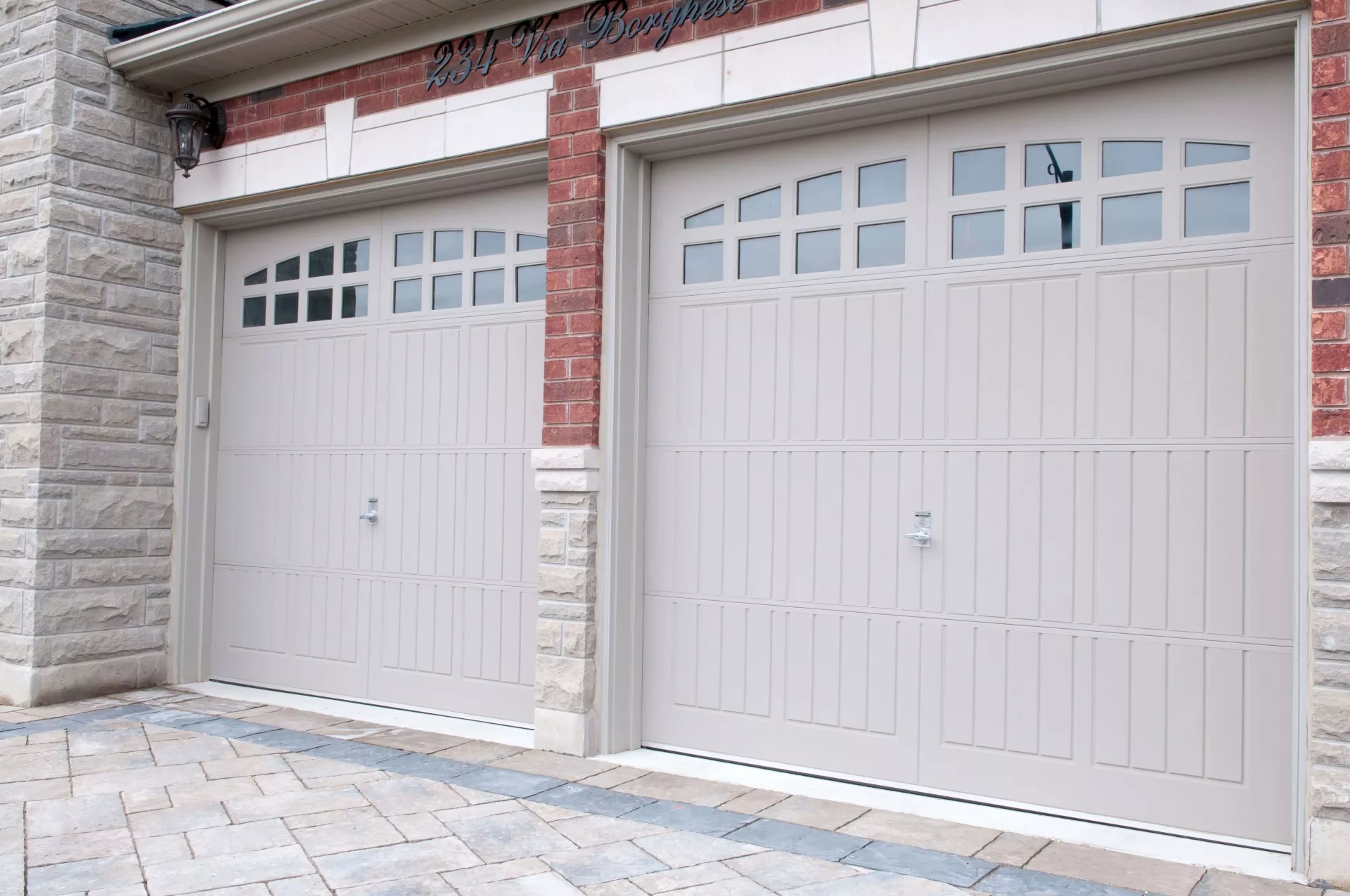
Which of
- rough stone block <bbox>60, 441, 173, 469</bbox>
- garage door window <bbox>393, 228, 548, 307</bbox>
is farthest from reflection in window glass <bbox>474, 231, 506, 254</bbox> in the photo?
rough stone block <bbox>60, 441, 173, 469</bbox>

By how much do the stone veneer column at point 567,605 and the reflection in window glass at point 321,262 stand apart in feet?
7.19

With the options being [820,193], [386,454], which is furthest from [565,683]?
[820,193]

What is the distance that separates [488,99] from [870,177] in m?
1.98

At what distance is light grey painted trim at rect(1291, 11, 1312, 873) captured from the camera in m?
3.60

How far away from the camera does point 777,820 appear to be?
411cm

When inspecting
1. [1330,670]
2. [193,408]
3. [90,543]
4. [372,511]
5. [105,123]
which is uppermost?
[105,123]

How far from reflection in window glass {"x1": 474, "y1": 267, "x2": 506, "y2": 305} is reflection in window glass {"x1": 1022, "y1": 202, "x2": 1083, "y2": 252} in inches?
106

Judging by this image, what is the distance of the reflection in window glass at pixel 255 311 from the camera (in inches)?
267

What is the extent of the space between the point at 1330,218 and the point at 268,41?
16.9 ft

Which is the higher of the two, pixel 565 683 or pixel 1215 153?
pixel 1215 153

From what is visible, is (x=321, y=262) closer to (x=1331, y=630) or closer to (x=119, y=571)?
(x=119, y=571)

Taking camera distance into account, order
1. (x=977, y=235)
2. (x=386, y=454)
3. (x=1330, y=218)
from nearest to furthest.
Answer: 1. (x=1330, y=218)
2. (x=977, y=235)
3. (x=386, y=454)

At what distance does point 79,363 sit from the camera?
6.25 meters

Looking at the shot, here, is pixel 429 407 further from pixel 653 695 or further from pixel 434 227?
pixel 653 695
